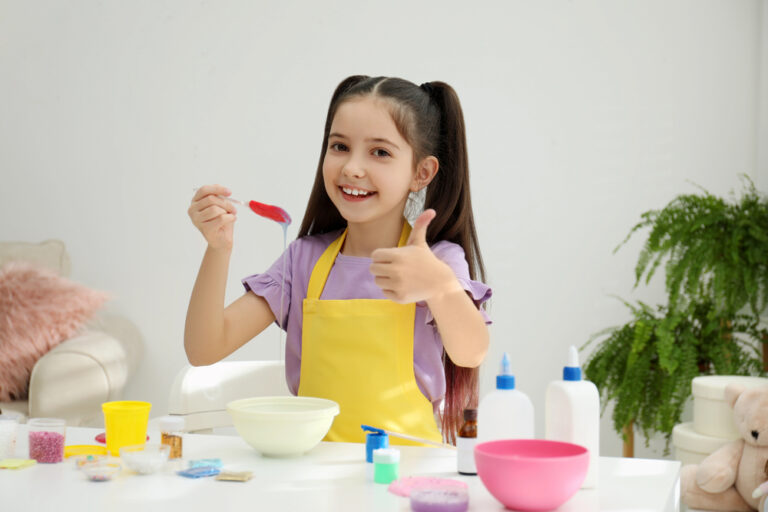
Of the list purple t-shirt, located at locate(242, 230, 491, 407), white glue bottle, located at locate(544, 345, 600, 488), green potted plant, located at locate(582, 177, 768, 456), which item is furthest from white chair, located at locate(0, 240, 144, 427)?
white glue bottle, located at locate(544, 345, 600, 488)

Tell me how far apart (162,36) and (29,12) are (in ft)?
1.92

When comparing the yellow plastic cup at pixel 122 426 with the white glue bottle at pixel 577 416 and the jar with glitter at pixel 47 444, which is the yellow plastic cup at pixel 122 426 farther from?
the white glue bottle at pixel 577 416

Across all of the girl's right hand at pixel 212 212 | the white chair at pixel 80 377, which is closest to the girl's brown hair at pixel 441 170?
the girl's right hand at pixel 212 212

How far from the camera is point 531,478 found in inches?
30.7

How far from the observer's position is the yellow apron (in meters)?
1.29

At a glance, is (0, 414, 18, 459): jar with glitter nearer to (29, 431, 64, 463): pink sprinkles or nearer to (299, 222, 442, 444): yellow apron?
(29, 431, 64, 463): pink sprinkles

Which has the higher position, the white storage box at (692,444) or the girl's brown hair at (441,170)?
the girl's brown hair at (441,170)

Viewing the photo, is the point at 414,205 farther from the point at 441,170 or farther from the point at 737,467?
the point at 737,467

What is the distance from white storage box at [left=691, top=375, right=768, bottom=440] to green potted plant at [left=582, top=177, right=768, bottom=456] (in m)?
0.14

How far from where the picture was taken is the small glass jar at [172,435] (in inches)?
40.8

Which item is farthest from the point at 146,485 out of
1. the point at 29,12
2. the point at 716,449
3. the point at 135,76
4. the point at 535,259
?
the point at 29,12

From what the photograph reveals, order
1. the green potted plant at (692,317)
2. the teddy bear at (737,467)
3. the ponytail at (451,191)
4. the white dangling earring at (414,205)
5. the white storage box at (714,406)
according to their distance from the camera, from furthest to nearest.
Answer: the green potted plant at (692,317)
the white storage box at (714,406)
the teddy bear at (737,467)
the white dangling earring at (414,205)
the ponytail at (451,191)

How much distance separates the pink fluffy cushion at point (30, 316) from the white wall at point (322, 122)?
0.46 meters

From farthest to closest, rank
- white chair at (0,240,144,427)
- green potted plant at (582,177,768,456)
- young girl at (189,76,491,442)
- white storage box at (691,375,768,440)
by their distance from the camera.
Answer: white chair at (0,240,144,427), green potted plant at (582,177,768,456), white storage box at (691,375,768,440), young girl at (189,76,491,442)
